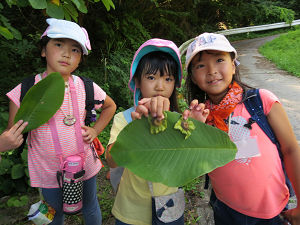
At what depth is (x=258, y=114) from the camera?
108cm

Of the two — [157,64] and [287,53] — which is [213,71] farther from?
[287,53]

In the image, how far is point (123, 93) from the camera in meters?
3.63

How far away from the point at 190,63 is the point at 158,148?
60cm

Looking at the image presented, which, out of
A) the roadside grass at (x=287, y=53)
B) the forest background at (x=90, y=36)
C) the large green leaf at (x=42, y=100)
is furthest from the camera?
the roadside grass at (x=287, y=53)

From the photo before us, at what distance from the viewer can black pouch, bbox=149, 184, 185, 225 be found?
44.0 inches

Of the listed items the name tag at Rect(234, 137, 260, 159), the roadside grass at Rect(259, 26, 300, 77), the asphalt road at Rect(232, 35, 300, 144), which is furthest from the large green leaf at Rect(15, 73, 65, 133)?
the roadside grass at Rect(259, 26, 300, 77)

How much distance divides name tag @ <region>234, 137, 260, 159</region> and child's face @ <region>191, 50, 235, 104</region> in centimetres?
25

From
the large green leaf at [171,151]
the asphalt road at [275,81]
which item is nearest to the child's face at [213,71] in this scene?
the large green leaf at [171,151]

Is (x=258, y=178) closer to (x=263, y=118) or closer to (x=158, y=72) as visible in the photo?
(x=263, y=118)

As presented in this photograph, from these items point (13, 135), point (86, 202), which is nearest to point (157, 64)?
point (13, 135)

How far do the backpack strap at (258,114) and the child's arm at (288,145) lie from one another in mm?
17

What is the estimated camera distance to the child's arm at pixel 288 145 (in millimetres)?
1034

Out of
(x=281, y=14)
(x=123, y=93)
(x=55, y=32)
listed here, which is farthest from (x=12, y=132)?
(x=281, y=14)

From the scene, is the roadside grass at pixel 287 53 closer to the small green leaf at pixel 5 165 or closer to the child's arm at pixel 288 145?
the child's arm at pixel 288 145
